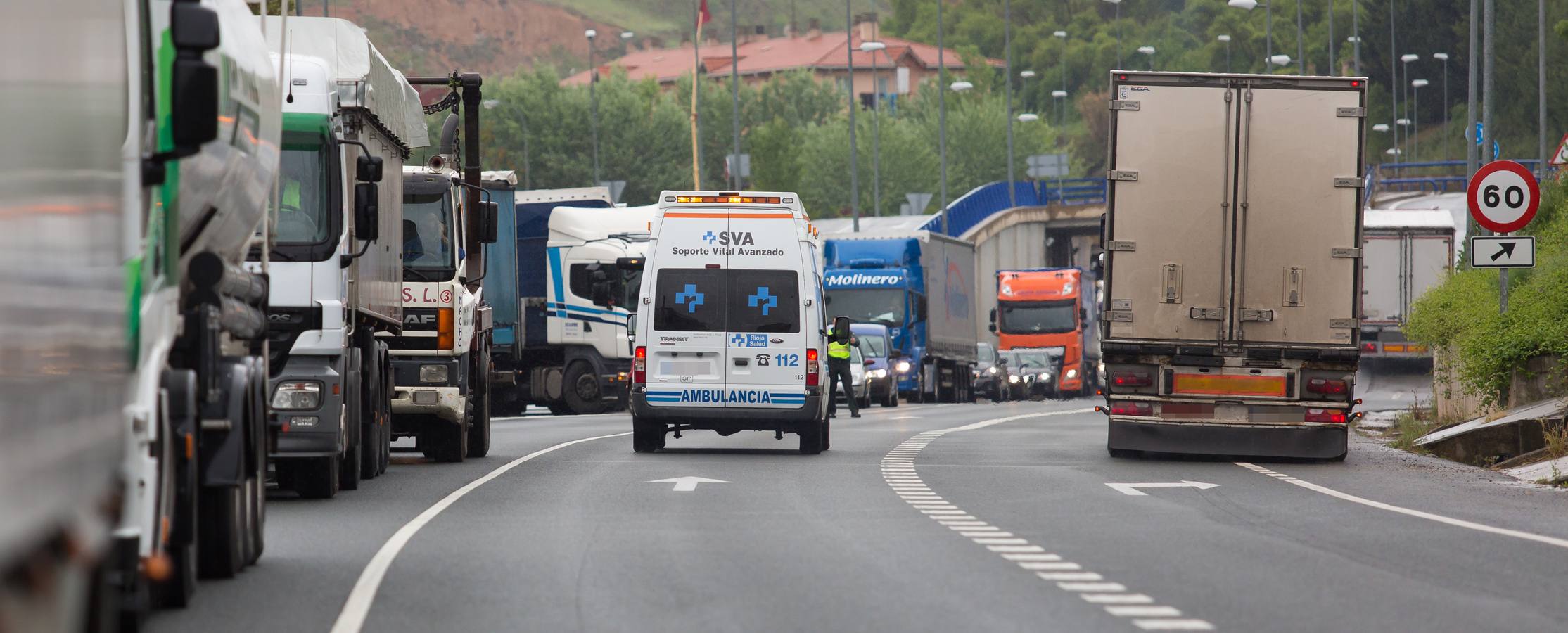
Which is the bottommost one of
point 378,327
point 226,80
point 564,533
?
point 564,533

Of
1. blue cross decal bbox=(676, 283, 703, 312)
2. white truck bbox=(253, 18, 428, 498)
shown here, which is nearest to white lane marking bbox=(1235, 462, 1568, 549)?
blue cross decal bbox=(676, 283, 703, 312)

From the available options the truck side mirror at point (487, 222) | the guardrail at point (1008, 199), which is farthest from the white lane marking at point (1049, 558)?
the guardrail at point (1008, 199)

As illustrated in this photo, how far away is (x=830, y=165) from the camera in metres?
118

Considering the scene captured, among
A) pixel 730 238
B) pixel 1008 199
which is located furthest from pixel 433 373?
pixel 1008 199

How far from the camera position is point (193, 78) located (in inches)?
306

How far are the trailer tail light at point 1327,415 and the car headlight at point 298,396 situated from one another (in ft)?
30.5

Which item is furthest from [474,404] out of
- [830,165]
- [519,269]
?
[830,165]

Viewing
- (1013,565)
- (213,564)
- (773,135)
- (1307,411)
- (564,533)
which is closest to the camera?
(213,564)

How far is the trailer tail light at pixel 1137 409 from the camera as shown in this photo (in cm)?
2098

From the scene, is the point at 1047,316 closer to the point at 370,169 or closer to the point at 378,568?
the point at 370,169

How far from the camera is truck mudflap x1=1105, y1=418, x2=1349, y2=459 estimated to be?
20656 millimetres

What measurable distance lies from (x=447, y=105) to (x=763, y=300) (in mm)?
5029

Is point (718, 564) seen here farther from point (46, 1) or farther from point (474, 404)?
point (474, 404)

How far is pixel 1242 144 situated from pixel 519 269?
64.1ft
